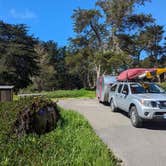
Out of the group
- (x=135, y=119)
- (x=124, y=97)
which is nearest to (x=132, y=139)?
(x=135, y=119)

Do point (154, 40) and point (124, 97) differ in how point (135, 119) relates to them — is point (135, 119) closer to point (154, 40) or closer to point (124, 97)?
point (124, 97)

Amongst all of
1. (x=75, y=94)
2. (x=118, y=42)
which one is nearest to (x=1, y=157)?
(x=75, y=94)

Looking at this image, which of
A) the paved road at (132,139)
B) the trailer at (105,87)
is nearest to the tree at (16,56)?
the trailer at (105,87)

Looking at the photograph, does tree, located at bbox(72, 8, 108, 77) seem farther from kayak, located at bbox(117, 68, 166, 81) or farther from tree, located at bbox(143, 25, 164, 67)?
kayak, located at bbox(117, 68, 166, 81)

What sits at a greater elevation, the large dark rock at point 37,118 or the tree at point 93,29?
the tree at point 93,29

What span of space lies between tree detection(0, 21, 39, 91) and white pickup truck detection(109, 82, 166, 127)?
31545 millimetres

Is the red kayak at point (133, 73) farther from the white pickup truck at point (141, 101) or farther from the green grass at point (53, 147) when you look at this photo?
the green grass at point (53, 147)

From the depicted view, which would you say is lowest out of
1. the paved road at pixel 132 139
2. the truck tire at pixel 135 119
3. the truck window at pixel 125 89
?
the paved road at pixel 132 139

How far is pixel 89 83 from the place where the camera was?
60469 mm

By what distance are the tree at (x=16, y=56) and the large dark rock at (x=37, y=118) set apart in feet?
111

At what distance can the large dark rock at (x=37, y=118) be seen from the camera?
8727 mm

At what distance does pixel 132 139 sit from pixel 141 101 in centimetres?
220

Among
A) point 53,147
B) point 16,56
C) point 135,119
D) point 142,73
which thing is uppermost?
point 16,56

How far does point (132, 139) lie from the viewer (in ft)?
30.2
